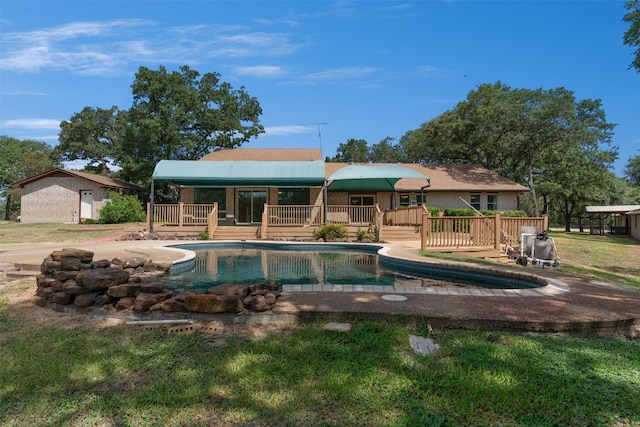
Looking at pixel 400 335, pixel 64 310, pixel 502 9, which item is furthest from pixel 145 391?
pixel 502 9

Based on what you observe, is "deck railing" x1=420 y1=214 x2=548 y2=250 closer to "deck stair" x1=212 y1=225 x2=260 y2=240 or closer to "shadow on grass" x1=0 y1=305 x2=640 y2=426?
"shadow on grass" x1=0 y1=305 x2=640 y2=426

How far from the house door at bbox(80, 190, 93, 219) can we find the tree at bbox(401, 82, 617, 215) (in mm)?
26215

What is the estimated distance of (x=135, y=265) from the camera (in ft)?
24.6

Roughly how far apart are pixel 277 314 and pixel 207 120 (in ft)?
87.2

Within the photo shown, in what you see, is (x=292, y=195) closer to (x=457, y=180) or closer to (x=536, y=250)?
(x=457, y=180)

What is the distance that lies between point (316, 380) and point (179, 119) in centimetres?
2749

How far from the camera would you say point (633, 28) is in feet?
52.3

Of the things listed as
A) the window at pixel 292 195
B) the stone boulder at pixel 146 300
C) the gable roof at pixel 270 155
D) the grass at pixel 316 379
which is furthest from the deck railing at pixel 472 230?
the gable roof at pixel 270 155

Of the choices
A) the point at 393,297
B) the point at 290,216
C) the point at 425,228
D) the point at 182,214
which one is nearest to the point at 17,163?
the point at 182,214

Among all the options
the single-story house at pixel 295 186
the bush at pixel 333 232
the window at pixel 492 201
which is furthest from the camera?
the window at pixel 492 201

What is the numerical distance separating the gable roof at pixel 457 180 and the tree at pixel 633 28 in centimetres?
857

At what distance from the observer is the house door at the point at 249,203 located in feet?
64.5

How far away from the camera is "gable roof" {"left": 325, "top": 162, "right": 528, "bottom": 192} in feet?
72.5

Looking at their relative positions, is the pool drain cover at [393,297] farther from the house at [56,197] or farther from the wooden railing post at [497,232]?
the house at [56,197]
